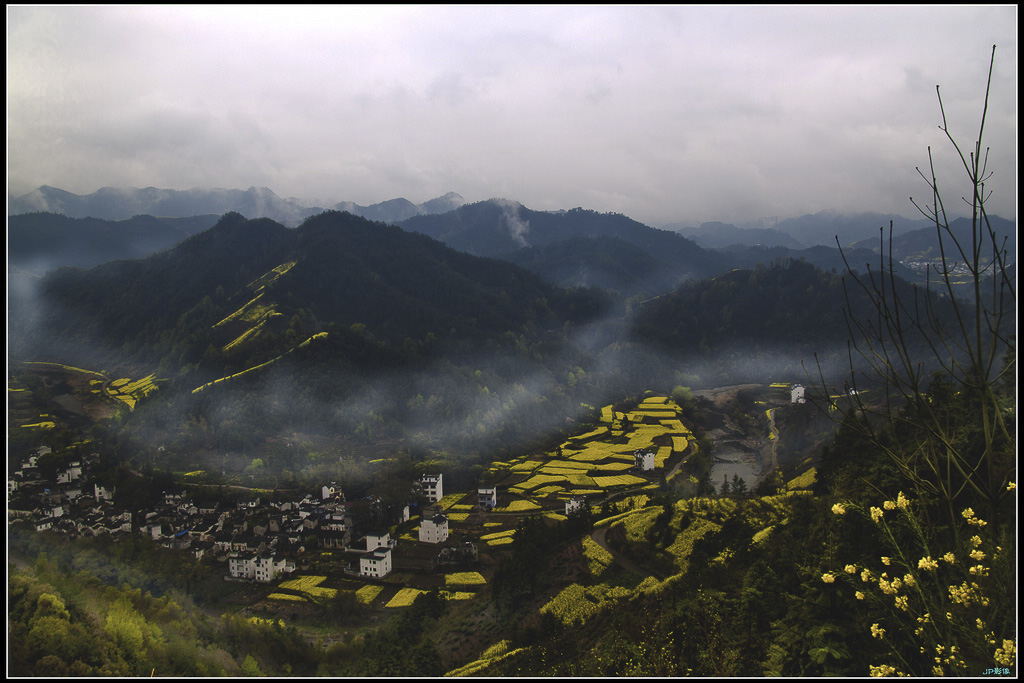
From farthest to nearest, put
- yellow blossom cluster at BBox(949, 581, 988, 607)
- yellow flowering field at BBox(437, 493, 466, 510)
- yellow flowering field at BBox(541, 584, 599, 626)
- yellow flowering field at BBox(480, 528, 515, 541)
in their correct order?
yellow flowering field at BBox(437, 493, 466, 510) < yellow flowering field at BBox(480, 528, 515, 541) < yellow flowering field at BBox(541, 584, 599, 626) < yellow blossom cluster at BBox(949, 581, 988, 607)

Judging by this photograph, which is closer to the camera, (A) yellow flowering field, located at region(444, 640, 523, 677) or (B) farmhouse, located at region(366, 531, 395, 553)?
(A) yellow flowering field, located at region(444, 640, 523, 677)

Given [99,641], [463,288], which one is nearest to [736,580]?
[99,641]

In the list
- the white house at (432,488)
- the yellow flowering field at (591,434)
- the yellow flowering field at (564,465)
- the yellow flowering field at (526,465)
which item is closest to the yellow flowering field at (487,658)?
the white house at (432,488)

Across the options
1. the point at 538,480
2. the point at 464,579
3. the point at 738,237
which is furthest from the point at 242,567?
the point at 738,237

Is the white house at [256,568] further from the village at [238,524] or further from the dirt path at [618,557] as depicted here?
the dirt path at [618,557]

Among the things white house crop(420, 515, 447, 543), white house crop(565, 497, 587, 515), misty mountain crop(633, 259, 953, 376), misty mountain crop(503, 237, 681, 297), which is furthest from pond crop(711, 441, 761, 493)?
misty mountain crop(503, 237, 681, 297)

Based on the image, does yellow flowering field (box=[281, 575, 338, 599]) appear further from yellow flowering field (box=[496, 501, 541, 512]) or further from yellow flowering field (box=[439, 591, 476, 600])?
yellow flowering field (box=[496, 501, 541, 512])

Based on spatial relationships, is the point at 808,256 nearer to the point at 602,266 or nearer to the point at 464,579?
the point at 602,266
